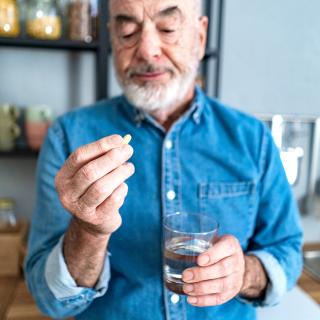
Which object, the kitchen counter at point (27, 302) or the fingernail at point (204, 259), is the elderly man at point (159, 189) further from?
the kitchen counter at point (27, 302)

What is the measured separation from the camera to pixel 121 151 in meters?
0.46

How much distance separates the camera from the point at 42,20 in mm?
1149

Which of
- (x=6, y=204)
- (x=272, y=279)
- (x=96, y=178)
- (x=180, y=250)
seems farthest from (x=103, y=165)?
(x=6, y=204)

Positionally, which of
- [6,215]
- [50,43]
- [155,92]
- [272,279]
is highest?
[50,43]

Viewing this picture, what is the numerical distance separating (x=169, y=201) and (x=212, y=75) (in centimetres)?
80

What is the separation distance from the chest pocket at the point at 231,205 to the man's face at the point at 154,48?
206 mm

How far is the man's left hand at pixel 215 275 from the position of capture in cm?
54

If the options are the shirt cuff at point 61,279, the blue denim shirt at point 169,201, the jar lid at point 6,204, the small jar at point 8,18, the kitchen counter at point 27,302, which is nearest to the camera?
the shirt cuff at point 61,279

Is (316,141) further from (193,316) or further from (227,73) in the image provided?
(193,316)

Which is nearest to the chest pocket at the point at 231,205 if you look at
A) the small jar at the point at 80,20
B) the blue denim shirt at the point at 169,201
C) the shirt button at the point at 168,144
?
the blue denim shirt at the point at 169,201

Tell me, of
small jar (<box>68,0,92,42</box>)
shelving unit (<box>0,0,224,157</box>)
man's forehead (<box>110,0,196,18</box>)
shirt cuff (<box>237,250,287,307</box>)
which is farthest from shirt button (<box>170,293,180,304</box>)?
small jar (<box>68,0,92,42</box>)

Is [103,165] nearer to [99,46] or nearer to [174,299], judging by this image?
[174,299]

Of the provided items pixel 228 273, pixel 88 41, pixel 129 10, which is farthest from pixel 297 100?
pixel 228 273

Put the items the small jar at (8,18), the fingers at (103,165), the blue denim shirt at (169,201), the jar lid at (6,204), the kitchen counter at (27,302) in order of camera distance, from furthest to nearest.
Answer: the jar lid at (6,204) → the small jar at (8,18) → the kitchen counter at (27,302) → the blue denim shirt at (169,201) → the fingers at (103,165)
